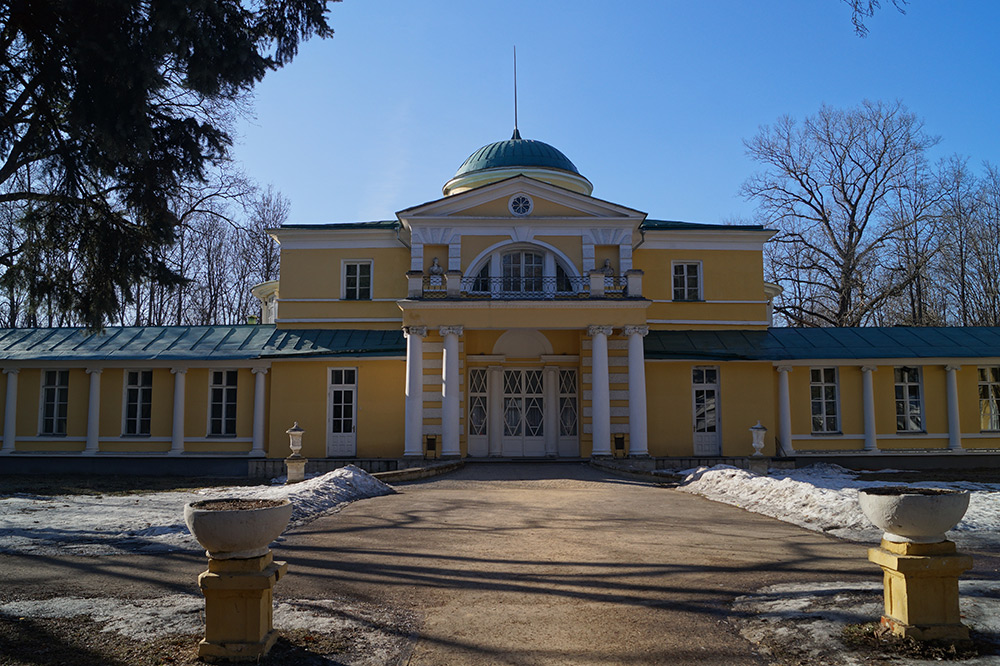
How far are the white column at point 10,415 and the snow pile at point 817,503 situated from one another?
19907mm

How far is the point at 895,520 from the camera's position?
510 cm

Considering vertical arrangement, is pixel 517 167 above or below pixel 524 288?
above

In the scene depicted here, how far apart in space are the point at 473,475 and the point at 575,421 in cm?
634

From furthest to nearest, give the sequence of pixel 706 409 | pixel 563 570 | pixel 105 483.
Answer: pixel 706 409 → pixel 105 483 → pixel 563 570

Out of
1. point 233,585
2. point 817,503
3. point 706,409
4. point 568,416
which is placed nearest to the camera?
point 233,585

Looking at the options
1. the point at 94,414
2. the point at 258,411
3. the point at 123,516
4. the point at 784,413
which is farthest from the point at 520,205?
the point at 123,516

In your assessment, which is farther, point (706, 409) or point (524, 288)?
point (706, 409)

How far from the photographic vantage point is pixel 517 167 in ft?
87.1

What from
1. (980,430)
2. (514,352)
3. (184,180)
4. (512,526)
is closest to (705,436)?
(514,352)

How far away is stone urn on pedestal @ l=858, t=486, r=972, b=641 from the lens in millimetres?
4992

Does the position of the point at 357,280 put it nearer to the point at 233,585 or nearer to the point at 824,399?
the point at 824,399

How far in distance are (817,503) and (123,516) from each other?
9.96m

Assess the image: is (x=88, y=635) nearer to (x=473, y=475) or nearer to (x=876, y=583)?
(x=876, y=583)

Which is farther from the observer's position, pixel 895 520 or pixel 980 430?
pixel 980 430
